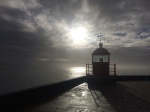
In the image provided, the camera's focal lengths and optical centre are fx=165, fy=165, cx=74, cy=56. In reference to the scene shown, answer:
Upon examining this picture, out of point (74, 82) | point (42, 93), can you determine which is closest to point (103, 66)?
point (74, 82)

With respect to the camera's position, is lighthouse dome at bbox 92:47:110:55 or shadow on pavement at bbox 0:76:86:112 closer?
shadow on pavement at bbox 0:76:86:112

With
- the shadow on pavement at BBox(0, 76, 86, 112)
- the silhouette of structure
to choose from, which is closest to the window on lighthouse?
the silhouette of structure

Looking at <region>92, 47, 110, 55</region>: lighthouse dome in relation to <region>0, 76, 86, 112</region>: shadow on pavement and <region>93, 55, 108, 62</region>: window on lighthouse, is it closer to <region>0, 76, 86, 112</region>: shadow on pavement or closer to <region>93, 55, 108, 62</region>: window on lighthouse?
<region>93, 55, 108, 62</region>: window on lighthouse

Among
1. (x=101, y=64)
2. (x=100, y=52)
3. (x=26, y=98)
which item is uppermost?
(x=100, y=52)

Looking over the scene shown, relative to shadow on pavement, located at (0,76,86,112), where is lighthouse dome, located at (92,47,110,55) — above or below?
above

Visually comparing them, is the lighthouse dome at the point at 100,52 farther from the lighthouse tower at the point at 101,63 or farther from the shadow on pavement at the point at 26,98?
the shadow on pavement at the point at 26,98

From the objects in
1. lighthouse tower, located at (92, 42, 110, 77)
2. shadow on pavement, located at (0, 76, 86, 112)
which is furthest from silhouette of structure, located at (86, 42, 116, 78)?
shadow on pavement, located at (0, 76, 86, 112)

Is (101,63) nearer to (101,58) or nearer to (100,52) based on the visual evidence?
(101,58)

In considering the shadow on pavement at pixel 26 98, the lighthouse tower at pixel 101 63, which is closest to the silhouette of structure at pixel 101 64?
the lighthouse tower at pixel 101 63

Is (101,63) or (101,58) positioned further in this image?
(101,58)

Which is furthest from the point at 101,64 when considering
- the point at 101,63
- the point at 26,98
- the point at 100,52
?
the point at 26,98

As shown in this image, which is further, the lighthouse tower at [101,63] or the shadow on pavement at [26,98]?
the lighthouse tower at [101,63]

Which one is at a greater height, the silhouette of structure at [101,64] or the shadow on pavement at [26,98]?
the silhouette of structure at [101,64]

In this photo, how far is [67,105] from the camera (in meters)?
7.62
